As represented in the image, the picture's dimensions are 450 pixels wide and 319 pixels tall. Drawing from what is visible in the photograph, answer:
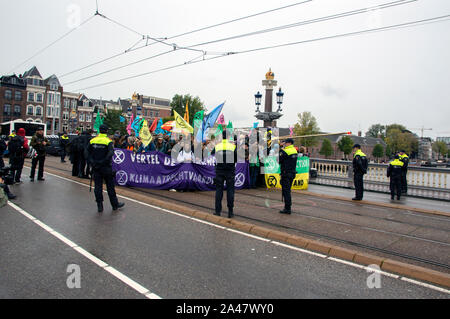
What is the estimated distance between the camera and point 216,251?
4.92m

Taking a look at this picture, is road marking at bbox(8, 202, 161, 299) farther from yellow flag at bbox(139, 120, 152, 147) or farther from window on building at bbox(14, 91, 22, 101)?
window on building at bbox(14, 91, 22, 101)

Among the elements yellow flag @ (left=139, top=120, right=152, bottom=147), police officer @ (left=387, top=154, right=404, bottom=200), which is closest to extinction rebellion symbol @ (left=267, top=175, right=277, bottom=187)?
police officer @ (left=387, top=154, right=404, bottom=200)

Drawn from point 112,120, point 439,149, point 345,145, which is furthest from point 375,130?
point 112,120

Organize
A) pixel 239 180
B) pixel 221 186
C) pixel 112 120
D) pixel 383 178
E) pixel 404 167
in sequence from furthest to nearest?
pixel 112 120 → pixel 383 178 → pixel 404 167 → pixel 239 180 → pixel 221 186

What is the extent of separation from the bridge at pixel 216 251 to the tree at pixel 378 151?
104132 millimetres

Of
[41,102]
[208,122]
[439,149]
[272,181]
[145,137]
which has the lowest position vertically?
[272,181]

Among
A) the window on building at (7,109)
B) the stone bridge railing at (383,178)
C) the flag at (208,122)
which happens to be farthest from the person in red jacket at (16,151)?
the window on building at (7,109)

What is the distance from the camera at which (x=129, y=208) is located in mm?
7820

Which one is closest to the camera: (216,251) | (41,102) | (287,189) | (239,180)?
(216,251)

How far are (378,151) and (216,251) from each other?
110 m

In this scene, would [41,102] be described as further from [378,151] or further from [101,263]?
[378,151]

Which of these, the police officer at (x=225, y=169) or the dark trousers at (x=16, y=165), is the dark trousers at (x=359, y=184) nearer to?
the police officer at (x=225, y=169)

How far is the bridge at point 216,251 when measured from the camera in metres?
3.68
